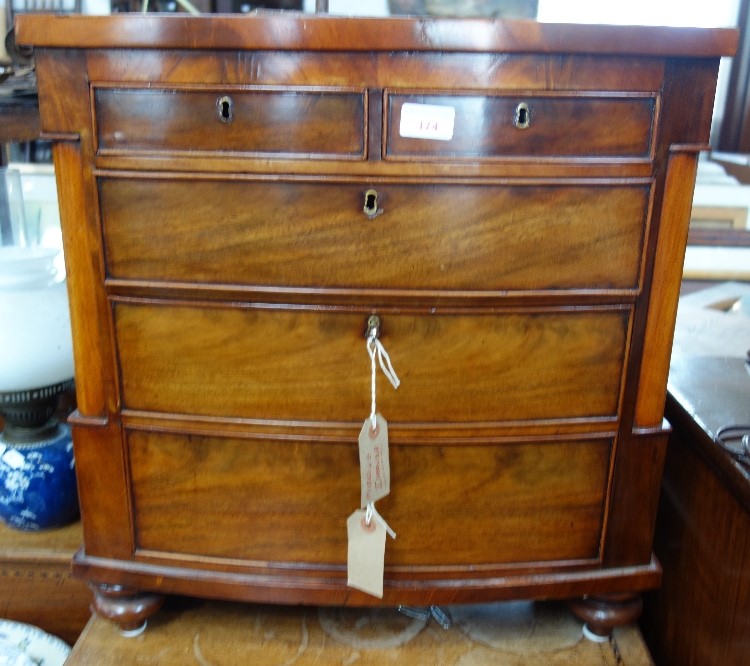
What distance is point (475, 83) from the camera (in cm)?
76

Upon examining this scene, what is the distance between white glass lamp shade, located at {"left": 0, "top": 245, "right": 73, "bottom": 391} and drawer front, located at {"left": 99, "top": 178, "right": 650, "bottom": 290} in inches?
13.0

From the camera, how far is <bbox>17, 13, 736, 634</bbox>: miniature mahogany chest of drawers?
2.50 ft

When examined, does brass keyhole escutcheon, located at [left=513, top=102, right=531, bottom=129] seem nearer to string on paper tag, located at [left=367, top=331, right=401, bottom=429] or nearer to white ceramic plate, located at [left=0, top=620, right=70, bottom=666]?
string on paper tag, located at [left=367, top=331, right=401, bottom=429]

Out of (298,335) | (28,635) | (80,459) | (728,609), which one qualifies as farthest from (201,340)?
(728,609)

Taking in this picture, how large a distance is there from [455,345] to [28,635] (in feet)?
2.60

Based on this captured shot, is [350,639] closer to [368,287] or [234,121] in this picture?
[368,287]

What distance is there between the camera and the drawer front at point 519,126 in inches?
30.2

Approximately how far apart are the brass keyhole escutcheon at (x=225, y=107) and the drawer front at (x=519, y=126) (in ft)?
0.54

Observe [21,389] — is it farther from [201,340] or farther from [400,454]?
[400,454]

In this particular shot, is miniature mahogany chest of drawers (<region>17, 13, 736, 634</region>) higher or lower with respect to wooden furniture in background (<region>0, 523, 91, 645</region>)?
higher

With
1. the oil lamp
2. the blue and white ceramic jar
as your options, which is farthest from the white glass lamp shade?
the blue and white ceramic jar

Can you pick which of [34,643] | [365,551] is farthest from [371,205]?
[34,643]

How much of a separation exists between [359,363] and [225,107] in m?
0.31

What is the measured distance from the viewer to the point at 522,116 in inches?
30.5
